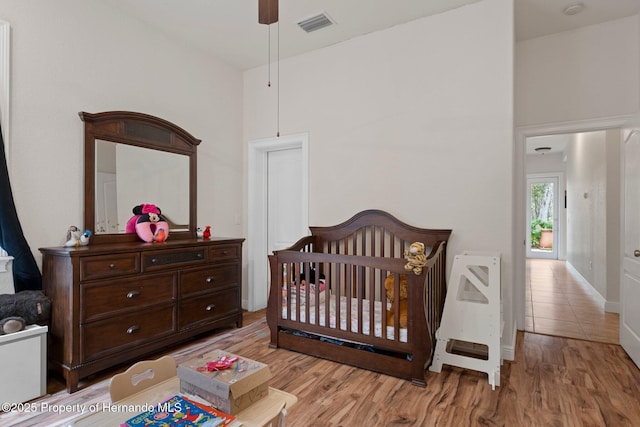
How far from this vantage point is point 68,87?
254 centimetres

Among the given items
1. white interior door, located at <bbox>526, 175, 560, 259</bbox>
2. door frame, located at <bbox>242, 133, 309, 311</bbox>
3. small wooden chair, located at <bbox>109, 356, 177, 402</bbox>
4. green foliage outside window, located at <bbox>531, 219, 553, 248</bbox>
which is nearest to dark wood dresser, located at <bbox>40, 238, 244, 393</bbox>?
door frame, located at <bbox>242, 133, 309, 311</bbox>

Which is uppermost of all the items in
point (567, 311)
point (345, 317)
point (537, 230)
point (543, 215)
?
point (543, 215)

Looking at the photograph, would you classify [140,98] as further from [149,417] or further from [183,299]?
[149,417]

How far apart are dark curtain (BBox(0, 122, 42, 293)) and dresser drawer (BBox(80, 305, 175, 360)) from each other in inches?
21.2

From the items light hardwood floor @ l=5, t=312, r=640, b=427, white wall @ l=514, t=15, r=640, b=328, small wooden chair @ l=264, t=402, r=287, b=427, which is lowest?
light hardwood floor @ l=5, t=312, r=640, b=427

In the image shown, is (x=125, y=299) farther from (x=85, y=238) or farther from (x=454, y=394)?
(x=454, y=394)

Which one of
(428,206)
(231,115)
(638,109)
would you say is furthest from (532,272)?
(231,115)

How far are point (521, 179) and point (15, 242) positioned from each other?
4164mm

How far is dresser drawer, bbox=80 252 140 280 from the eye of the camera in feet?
7.11

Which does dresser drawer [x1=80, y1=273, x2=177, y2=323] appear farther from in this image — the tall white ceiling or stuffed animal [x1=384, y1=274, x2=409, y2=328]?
the tall white ceiling

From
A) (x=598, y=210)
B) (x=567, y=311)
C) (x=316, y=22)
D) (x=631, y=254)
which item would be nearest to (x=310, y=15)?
(x=316, y=22)

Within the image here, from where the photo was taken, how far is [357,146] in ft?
11.1

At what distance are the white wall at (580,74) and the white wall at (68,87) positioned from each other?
11.1 ft

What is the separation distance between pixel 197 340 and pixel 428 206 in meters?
2.39
